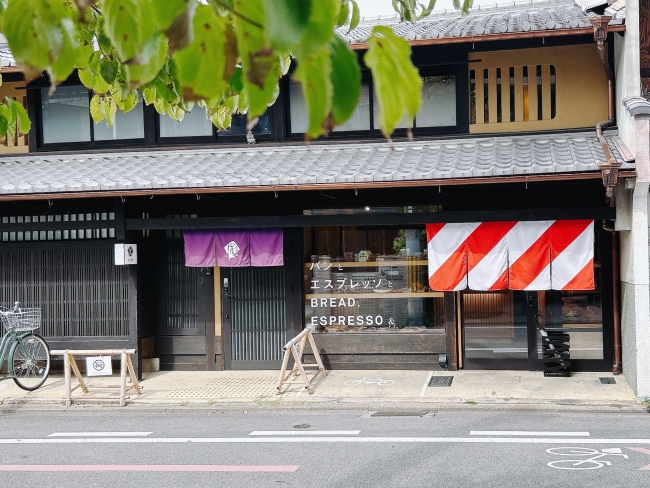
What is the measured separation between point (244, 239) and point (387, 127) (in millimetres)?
12043

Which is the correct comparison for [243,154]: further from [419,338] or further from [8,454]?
[8,454]

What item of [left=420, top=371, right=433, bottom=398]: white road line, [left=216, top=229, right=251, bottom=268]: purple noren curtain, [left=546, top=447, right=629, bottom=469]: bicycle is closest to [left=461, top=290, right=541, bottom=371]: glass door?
[left=420, top=371, right=433, bottom=398]: white road line

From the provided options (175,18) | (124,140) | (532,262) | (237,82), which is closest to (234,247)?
(124,140)

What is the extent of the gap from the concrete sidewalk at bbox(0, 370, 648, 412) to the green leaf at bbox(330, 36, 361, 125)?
33.2 ft

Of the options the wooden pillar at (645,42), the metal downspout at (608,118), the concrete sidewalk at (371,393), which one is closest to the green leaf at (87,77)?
the concrete sidewalk at (371,393)

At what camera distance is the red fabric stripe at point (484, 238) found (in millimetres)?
12578

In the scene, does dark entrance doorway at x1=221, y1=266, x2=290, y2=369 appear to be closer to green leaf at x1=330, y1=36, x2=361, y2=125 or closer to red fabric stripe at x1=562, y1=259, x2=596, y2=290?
red fabric stripe at x1=562, y1=259, x2=596, y2=290

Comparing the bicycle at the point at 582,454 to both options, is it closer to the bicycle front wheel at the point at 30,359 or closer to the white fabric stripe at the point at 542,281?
the white fabric stripe at the point at 542,281

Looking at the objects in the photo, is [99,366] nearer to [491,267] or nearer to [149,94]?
[491,267]

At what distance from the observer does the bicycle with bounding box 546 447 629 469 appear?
8039 mm

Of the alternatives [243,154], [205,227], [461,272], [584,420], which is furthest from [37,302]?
[584,420]

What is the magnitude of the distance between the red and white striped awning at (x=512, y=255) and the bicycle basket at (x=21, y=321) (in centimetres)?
653

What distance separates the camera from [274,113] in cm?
1417

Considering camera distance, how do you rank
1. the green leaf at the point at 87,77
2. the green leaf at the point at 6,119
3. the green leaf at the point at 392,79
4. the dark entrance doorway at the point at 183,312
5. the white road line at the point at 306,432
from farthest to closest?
the dark entrance doorway at the point at 183,312 → the white road line at the point at 306,432 → the green leaf at the point at 6,119 → the green leaf at the point at 87,77 → the green leaf at the point at 392,79
